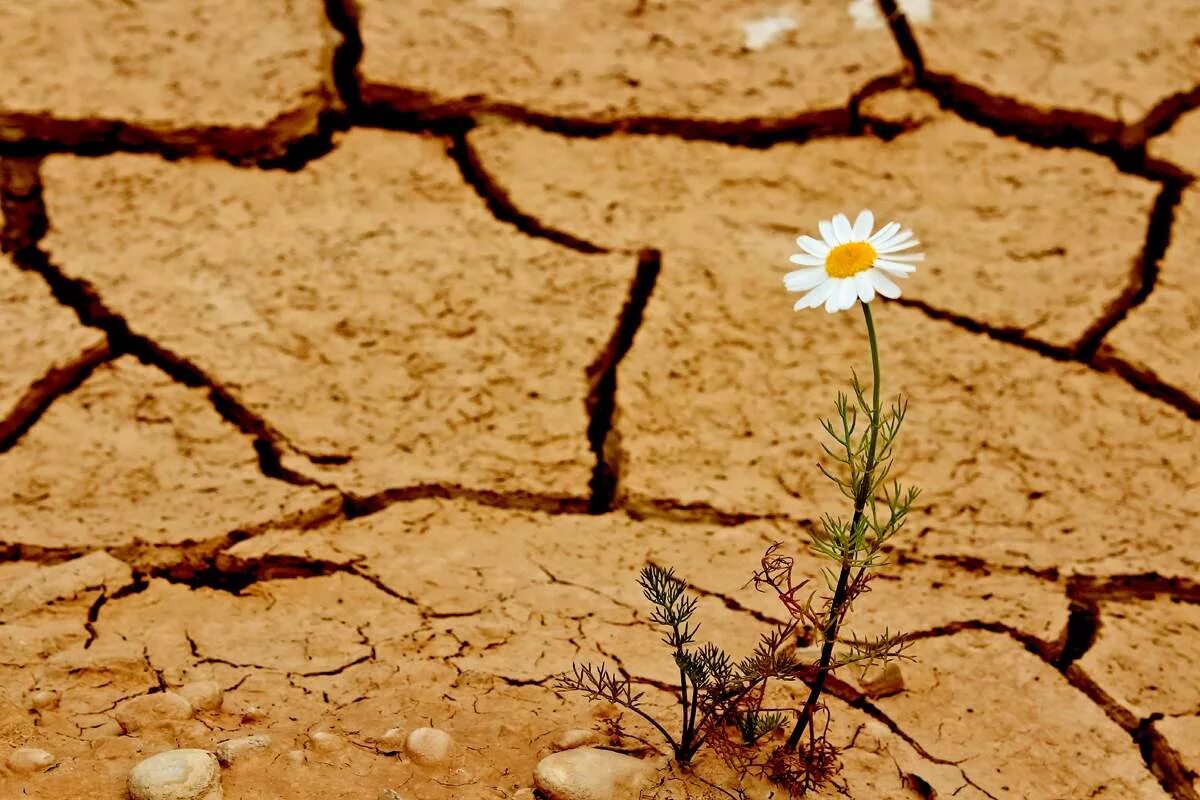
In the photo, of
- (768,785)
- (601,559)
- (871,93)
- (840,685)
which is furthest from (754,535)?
(871,93)

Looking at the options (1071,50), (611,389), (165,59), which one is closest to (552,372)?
(611,389)

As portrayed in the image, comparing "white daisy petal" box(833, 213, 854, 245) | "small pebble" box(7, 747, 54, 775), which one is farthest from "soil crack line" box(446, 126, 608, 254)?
"small pebble" box(7, 747, 54, 775)

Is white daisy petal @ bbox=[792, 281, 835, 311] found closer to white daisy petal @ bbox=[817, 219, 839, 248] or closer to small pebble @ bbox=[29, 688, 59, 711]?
white daisy petal @ bbox=[817, 219, 839, 248]

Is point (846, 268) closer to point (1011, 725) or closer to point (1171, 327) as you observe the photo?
point (1011, 725)

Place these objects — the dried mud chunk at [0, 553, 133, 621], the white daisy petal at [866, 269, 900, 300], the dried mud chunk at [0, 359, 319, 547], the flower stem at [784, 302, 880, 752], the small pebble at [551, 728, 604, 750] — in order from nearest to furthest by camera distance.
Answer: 1. the flower stem at [784, 302, 880, 752]
2. the white daisy petal at [866, 269, 900, 300]
3. the small pebble at [551, 728, 604, 750]
4. the dried mud chunk at [0, 553, 133, 621]
5. the dried mud chunk at [0, 359, 319, 547]

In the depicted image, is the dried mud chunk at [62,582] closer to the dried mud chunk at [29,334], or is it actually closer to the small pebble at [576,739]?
the dried mud chunk at [29,334]

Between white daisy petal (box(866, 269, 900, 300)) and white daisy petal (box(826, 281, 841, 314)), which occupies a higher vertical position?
white daisy petal (box(866, 269, 900, 300))
